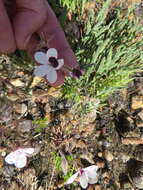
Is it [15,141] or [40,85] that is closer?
[15,141]

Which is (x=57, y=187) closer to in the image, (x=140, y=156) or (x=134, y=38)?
(x=140, y=156)

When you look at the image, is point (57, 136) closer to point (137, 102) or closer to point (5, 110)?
point (5, 110)

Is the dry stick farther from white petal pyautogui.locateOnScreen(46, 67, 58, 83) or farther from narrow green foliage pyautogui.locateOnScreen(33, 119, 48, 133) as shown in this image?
white petal pyautogui.locateOnScreen(46, 67, 58, 83)

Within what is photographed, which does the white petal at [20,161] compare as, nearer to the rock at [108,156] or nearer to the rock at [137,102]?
the rock at [108,156]

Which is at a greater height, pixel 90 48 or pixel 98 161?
pixel 90 48

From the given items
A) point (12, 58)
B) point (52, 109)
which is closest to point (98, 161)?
point (52, 109)

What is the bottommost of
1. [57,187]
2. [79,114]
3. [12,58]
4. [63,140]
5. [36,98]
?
[57,187]

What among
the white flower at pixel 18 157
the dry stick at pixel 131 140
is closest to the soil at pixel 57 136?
the dry stick at pixel 131 140

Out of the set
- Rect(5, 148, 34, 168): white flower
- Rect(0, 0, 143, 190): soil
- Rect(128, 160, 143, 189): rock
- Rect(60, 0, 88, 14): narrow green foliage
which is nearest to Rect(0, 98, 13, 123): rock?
Rect(0, 0, 143, 190): soil
